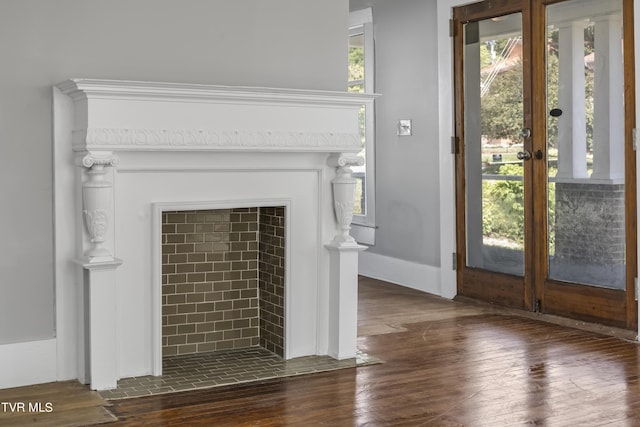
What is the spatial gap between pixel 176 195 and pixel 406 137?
3.02 m

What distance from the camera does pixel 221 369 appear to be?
4.11 metres

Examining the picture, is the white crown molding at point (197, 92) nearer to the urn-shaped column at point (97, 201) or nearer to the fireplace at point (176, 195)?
the fireplace at point (176, 195)

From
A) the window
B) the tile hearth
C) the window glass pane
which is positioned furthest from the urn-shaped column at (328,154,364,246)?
the window glass pane

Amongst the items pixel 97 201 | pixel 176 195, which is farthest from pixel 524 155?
pixel 97 201

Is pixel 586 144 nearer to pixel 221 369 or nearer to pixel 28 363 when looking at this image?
pixel 221 369

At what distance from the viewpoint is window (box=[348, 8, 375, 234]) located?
7.02m

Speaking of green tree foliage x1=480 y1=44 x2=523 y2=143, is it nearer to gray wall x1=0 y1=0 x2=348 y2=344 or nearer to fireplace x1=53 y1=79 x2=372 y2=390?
fireplace x1=53 y1=79 x2=372 y2=390

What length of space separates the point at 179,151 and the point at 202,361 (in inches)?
42.8

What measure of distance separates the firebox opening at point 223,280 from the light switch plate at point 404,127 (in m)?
2.38

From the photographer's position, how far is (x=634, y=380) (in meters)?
3.97

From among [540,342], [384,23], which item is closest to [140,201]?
[540,342]

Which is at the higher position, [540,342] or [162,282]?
[162,282]

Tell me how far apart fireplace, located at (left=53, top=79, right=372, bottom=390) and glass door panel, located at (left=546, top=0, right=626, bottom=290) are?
5.08ft

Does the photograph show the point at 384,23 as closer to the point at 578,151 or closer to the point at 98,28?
the point at 578,151
